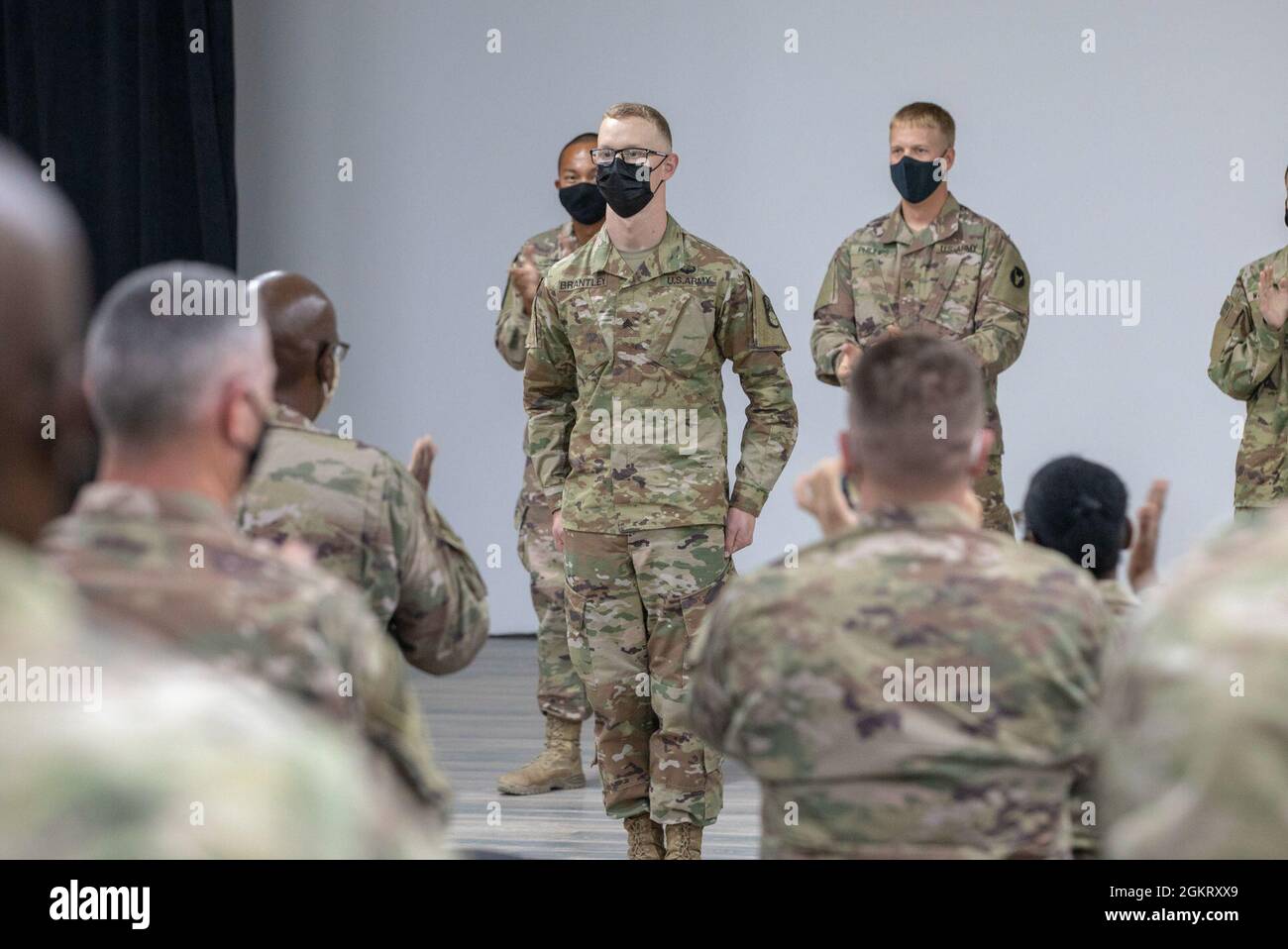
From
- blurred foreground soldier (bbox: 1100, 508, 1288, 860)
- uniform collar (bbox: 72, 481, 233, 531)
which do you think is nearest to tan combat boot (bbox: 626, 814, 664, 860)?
uniform collar (bbox: 72, 481, 233, 531)

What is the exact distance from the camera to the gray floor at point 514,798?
3566 mm

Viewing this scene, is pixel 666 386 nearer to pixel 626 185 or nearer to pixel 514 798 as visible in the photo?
pixel 626 185

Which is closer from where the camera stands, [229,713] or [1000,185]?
[229,713]

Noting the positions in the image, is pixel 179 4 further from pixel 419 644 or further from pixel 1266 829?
pixel 1266 829

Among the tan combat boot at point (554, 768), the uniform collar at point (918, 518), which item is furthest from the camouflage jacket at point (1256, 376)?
the uniform collar at point (918, 518)

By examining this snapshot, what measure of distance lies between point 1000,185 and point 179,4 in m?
3.39

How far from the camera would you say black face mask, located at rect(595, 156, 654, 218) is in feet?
11.2

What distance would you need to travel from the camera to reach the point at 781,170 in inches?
261

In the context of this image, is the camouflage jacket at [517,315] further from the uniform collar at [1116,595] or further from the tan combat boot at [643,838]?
the uniform collar at [1116,595]

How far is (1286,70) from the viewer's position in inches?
244

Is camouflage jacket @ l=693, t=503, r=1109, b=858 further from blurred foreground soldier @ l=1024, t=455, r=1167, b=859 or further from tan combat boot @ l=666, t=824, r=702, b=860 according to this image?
tan combat boot @ l=666, t=824, r=702, b=860

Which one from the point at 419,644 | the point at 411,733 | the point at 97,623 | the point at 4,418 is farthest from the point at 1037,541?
the point at 4,418

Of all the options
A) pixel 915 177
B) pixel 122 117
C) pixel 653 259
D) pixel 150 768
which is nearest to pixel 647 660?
pixel 653 259

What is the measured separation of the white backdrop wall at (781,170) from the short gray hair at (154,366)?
5227 millimetres
